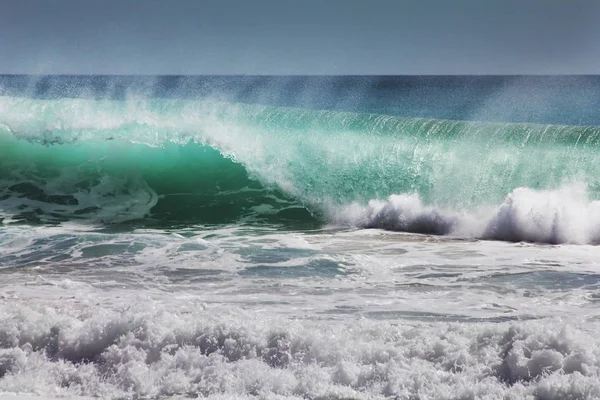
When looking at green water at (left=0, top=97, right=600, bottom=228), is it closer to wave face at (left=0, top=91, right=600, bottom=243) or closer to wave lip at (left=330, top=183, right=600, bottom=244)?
wave face at (left=0, top=91, right=600, bottom=243)

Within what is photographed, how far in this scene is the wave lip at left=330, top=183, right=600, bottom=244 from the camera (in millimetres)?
9133

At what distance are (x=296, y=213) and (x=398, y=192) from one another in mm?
1665

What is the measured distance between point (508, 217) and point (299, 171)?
4335mm

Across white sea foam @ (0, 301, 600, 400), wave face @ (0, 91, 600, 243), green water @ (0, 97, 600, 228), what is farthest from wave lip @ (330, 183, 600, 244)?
white sea foam @ (0, 301, 600, 400)

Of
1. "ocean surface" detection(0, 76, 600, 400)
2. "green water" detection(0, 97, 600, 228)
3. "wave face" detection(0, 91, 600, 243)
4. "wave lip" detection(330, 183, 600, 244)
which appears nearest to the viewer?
"ocean surface" detection(0, 76, 600, 400)

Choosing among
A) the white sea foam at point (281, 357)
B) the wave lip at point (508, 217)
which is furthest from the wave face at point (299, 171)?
the white sea foam at point (281, 357)

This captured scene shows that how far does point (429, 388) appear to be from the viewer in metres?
3.99

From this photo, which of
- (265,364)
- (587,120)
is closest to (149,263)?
(265,364)

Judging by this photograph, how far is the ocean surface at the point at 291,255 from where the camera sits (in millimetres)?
4227

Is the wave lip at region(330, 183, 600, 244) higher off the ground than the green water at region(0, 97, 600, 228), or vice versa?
the green water at region(0, 97, 600, 228)

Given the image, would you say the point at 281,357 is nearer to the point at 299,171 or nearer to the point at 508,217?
the point at 508,217

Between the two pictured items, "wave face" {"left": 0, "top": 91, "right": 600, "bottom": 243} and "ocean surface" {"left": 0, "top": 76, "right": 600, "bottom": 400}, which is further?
"wave face" {"left": 0, "top": 91, "right": 600, "bottom": 243}

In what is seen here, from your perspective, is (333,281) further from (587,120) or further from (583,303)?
(587,120)

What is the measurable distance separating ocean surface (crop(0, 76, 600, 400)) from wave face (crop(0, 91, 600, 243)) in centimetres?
5
